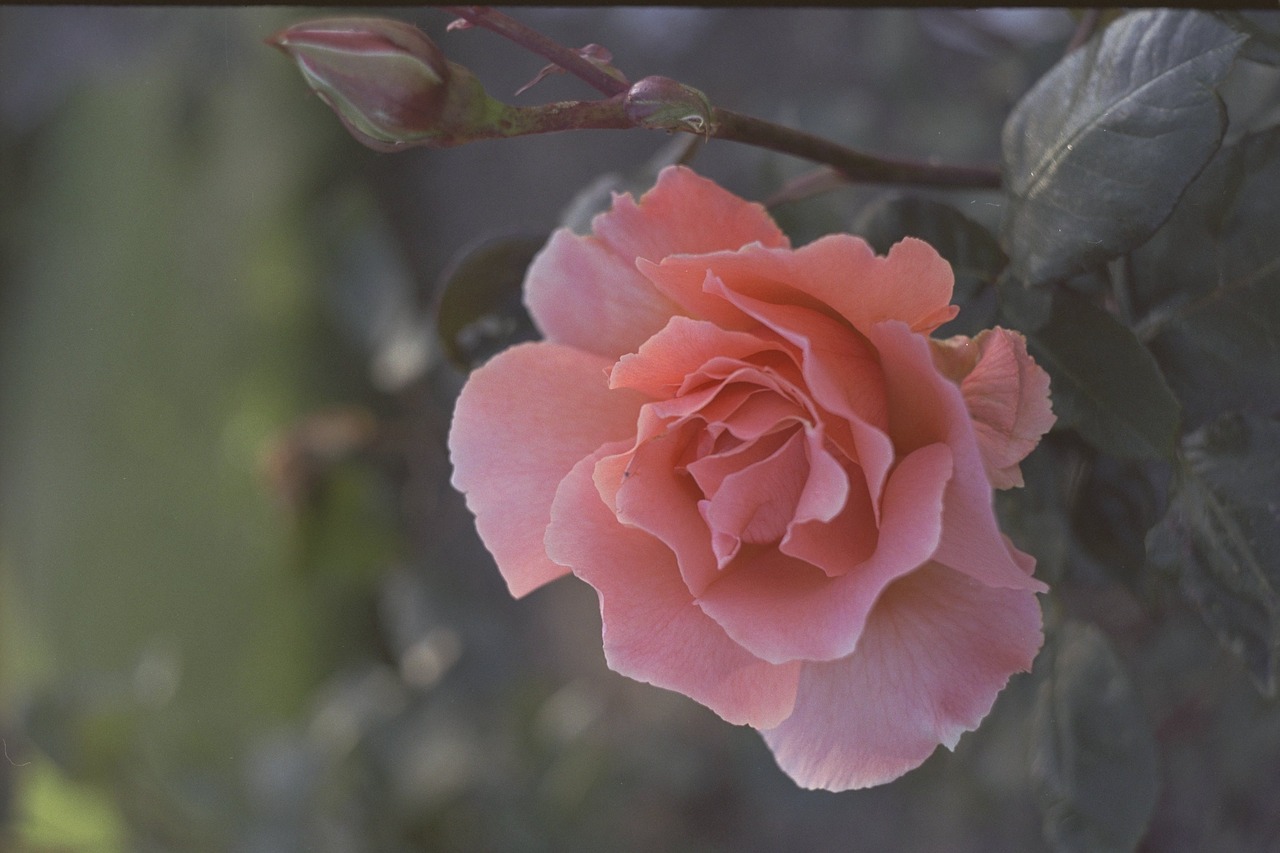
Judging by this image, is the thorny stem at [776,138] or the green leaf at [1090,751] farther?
the green leaf at [1090,751]

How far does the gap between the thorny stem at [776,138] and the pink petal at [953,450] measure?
82mm

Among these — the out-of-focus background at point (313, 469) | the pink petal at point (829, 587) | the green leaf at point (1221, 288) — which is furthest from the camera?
the out-of-focus background at point (313, 469)

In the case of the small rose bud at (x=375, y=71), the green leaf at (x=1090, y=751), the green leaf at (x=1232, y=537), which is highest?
the small rose bud at (x=375, y=71)

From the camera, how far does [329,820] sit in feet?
3.24

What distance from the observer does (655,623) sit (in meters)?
0.26

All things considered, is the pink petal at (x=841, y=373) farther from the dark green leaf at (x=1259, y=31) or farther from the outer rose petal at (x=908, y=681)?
the dark green leaf at (x=1259, y=31)

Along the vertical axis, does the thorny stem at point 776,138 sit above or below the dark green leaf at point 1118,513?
above

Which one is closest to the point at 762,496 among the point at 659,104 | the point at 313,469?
the point at 659,104

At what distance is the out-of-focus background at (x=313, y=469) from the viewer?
2.92ft

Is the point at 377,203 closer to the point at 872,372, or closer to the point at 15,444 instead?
the point at 15,444

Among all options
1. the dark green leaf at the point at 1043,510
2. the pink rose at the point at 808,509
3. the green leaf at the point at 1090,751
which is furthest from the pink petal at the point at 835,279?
the green leaf at the point at 1090,751

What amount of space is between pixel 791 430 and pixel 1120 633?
1.45ft

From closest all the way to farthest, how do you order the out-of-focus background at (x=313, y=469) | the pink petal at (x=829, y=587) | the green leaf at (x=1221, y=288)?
the pink petal at (x=829, y=587)
the green leaf at (x=1221, y=288)
the out-of-focus background at (x=313, y=469)

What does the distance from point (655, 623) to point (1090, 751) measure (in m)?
0.25
